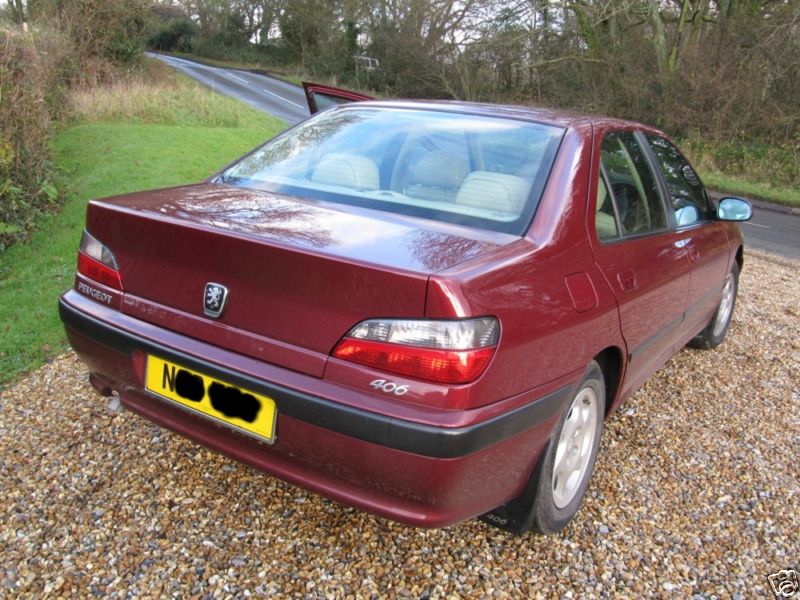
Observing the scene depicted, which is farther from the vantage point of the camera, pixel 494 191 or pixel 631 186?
pixel 631 186

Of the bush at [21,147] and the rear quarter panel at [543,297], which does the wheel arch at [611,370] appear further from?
the bush at [21,147]

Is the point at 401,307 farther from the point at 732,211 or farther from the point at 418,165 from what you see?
the point at 732,211

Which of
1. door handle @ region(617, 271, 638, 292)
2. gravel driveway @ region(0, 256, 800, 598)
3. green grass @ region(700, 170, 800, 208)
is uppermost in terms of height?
door handle @ region(617, 271, 638, 292)

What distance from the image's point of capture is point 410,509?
6.22 feet

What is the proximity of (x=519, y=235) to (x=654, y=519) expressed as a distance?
134cm

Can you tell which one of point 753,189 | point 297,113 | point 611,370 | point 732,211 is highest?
point 732,211

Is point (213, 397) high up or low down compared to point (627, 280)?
down

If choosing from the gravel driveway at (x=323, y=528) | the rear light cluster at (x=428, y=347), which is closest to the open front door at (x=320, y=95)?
the gravel driveway at (x=323, y=528)

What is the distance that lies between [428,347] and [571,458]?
3.38ft

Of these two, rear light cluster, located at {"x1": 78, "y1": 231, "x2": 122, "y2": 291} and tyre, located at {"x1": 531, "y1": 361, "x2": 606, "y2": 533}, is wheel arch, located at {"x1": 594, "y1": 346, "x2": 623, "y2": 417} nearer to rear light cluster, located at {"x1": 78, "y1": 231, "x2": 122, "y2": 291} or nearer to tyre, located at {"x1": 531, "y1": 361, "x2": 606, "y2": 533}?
tyre, located at {"x1": 531, "y1": 361, "x2": 606, "y2": 533}

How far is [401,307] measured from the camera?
71.8 inches

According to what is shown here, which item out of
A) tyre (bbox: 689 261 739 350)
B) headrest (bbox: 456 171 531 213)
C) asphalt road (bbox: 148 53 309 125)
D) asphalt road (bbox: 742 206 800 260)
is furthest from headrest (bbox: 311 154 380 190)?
asphalt road (bbox: 148 53 309 125)

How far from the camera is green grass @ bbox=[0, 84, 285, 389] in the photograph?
14.0 ft

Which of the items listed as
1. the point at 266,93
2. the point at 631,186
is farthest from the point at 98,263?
the point at 266,93
